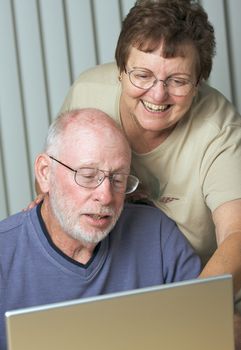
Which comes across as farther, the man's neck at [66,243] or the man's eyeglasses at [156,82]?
the man's eyeglasses at [156,82]

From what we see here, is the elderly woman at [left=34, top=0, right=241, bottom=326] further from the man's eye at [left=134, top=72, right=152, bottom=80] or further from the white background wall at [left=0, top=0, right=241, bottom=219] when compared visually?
the white background wall at [left=0, top=0, right=241, bottom=219]

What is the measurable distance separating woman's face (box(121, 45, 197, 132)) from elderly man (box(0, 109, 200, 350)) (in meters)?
0.16

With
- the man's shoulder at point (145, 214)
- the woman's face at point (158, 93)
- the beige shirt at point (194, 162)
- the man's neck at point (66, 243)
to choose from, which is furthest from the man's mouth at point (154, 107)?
the man's neck at point (66, 243)

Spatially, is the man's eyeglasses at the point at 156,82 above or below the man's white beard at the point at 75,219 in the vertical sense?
above

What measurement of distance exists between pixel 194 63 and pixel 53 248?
22.0 inches

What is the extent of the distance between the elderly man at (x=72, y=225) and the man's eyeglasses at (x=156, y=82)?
0.15 m

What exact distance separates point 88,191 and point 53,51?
139 cm

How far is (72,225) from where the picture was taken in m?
1.64

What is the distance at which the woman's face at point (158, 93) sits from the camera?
1.78 metres

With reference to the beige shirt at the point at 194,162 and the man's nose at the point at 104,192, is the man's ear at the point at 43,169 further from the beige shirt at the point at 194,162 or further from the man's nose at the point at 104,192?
the beige shirt at the point at 194,162

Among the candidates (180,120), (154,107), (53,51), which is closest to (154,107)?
(154,107)

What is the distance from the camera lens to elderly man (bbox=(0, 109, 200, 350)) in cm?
162

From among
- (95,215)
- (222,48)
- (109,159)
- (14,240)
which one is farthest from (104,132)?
(222,48)

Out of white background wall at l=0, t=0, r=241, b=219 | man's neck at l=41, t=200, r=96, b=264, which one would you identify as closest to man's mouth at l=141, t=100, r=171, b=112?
man's neck at l=41, t=200, r=96, b=264
